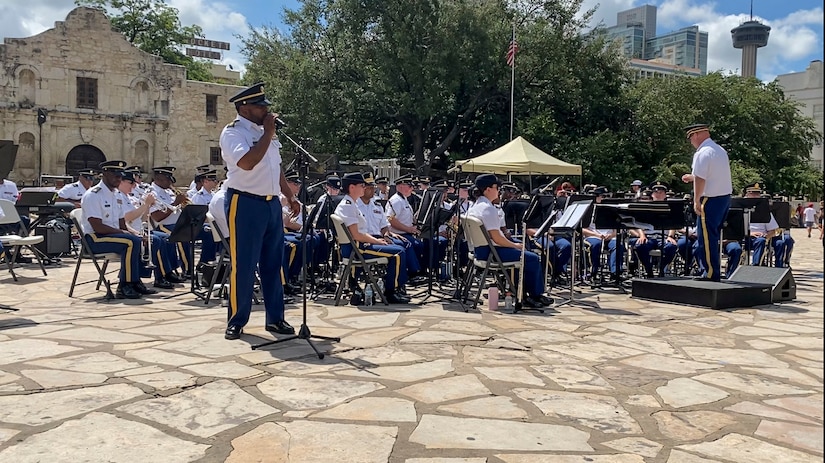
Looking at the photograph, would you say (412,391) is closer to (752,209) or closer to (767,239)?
(752,209)

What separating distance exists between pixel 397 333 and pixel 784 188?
3804 cm

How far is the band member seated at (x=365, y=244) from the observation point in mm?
7852

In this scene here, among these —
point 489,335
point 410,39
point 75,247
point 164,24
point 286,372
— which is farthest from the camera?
point 164,24

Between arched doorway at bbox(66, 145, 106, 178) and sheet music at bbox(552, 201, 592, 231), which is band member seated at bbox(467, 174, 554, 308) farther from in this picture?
arched doorway at bbox(66, 145, 106, 178)

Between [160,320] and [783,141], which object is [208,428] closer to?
[160,320]

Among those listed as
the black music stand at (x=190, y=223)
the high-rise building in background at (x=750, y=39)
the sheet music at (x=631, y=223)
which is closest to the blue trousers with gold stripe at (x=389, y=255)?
the black music stand at (x=190, y=223)

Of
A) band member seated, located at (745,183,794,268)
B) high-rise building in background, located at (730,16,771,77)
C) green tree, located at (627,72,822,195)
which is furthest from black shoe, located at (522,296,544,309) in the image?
high-rise building in background, located at (730,16,771,77)

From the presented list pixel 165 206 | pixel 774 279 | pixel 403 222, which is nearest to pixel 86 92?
pixel 165 206

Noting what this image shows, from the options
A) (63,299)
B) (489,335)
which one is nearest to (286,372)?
(489,335)

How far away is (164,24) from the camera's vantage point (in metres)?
46.4

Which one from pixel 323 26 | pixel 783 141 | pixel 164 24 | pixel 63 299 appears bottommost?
pixel 63 299

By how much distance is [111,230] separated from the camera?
8.30 meters

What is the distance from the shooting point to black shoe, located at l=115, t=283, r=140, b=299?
27.5 feet

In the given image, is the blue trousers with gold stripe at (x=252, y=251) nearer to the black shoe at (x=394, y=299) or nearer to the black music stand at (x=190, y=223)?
the black shoe at (x=394, y=299)
